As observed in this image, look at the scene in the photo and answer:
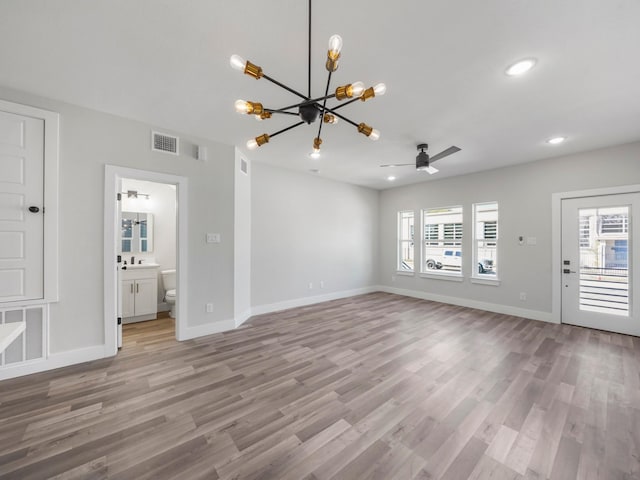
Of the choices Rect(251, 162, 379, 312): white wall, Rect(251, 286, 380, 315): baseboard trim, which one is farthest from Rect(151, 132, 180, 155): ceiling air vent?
Rect(251, 286, 380, 315): baseboard trim

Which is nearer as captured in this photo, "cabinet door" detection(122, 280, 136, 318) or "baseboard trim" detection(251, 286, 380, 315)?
"cabinet door" detection(122, 280, 136, 318)

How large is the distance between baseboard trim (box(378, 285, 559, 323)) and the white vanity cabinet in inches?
212

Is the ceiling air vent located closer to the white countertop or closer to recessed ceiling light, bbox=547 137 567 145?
the white countertop

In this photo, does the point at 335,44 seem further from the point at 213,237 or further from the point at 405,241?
the point at 405,241

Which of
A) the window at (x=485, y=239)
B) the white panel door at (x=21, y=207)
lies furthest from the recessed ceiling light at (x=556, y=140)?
the white panel door at (x=21, y=207)

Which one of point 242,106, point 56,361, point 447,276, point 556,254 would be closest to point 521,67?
point 242,106

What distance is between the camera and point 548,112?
2865 mm

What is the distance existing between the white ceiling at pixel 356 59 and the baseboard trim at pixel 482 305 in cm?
295

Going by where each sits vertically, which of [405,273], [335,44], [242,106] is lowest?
[405,273]

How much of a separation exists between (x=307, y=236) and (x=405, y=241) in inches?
110

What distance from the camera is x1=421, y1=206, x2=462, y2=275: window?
18.6 ft

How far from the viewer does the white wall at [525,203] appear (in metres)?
3.95

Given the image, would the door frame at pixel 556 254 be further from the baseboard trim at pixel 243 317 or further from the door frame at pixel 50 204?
the door frame at pixel 50 204

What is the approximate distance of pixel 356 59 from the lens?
2.05 metres
